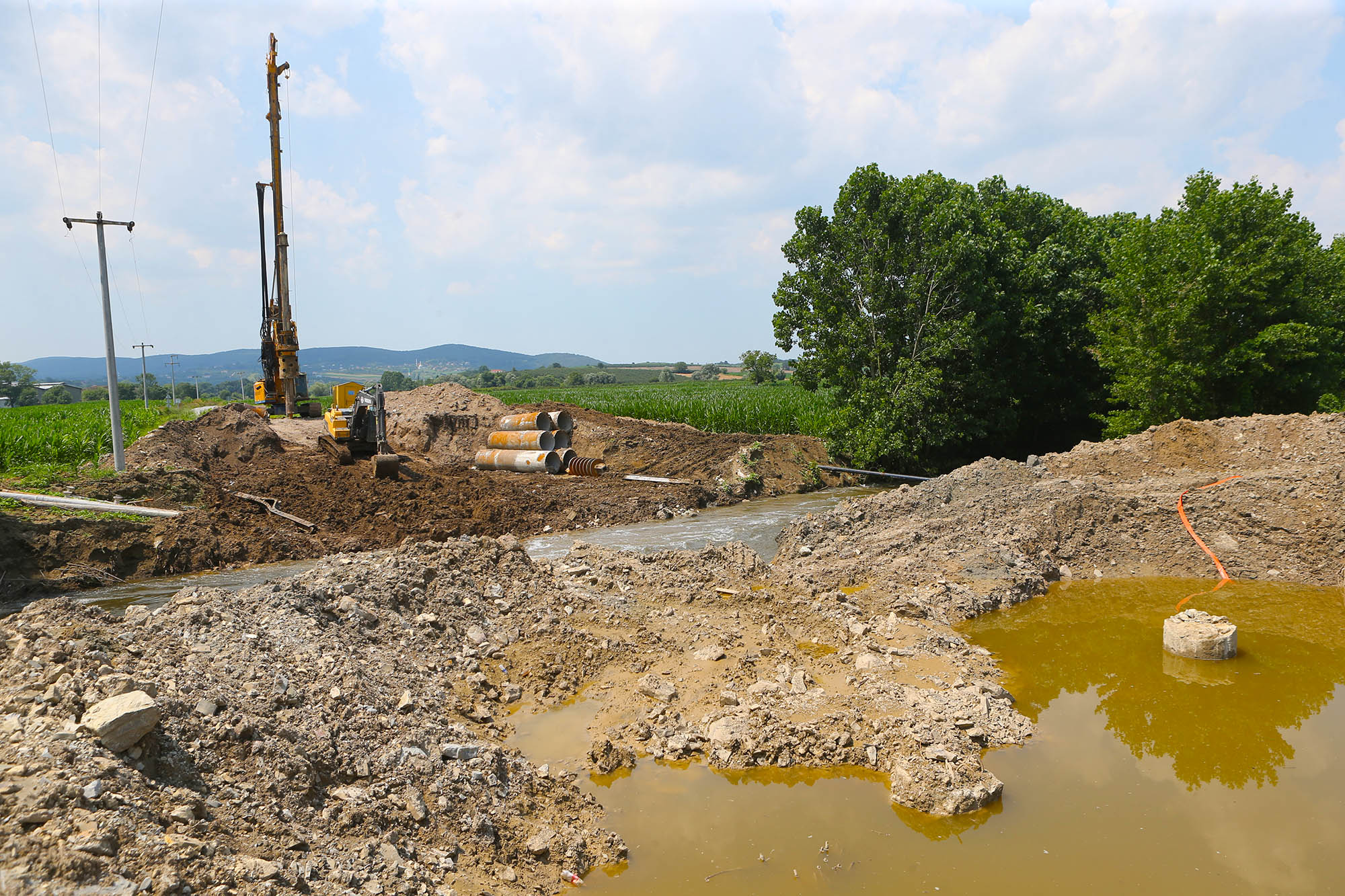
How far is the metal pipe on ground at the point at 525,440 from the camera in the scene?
1891 centimetres

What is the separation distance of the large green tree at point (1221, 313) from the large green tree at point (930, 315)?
8.24 ft

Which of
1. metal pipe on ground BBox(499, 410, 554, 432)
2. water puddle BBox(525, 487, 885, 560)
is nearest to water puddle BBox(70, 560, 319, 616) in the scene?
water puddle BBox(525, 487, 885, 560)

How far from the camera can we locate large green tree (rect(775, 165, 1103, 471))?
1700 centimetres

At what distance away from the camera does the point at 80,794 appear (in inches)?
131

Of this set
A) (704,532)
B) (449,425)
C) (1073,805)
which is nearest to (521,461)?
(449,425)

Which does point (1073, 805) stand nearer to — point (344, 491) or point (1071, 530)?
point (1071, 530)

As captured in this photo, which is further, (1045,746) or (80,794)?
(1045,746)

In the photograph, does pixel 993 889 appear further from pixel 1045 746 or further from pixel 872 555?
pixel 872 555

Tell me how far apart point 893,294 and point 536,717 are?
1441 centimetres

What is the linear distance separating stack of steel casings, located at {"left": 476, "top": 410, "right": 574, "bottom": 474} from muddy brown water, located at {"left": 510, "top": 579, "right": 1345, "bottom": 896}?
41.5 ft

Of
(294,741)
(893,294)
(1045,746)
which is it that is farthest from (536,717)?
(893,294)

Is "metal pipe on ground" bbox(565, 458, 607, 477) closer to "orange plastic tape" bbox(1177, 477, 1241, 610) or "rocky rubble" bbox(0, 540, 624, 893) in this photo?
"rocky rubble" bbox(0, 540, 624, 893)

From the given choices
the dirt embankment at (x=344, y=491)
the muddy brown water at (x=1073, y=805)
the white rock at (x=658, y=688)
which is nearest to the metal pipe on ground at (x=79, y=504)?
the dirt embankment at (x=344, y=491)

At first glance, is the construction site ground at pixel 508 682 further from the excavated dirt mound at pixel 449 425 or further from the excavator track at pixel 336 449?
the excavated dirt mound at pixel 449 425
